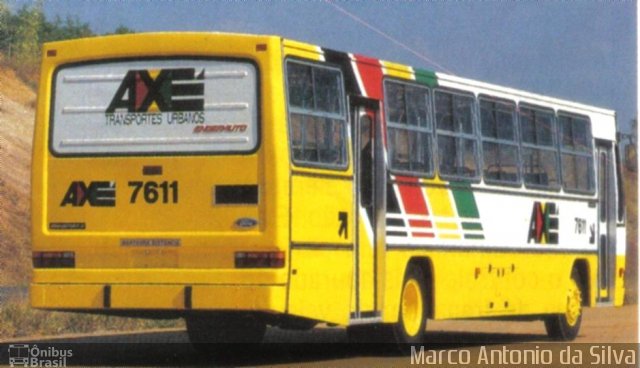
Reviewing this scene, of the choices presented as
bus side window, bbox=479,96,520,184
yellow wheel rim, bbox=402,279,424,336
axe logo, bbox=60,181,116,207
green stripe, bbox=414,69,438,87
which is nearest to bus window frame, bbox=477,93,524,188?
bus side window, bbox=479,96,520,184

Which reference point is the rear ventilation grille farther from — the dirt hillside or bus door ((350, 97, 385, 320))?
the dirt hillside

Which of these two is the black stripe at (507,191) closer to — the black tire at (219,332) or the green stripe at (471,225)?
the green stripe at (471,225)

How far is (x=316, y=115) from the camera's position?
18.8 m

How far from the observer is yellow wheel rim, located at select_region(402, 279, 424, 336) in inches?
824

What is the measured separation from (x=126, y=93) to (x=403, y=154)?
3734mm

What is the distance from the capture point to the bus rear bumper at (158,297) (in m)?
17.7

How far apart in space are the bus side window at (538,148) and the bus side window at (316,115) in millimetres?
4984

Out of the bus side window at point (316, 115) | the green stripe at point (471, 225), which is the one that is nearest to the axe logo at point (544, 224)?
the green stripe at point (471, 225)

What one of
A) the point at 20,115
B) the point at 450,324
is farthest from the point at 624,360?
the point at 20,115

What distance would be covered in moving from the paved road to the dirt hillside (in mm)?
14949

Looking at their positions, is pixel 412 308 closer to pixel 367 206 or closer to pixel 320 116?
pixel 367 206

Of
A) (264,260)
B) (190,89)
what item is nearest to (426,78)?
(190,89)

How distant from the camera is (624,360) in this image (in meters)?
20.7

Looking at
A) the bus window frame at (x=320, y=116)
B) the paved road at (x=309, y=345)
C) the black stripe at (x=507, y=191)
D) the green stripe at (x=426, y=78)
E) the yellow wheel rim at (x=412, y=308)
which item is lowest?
the paved road at (x=309, y=345)
